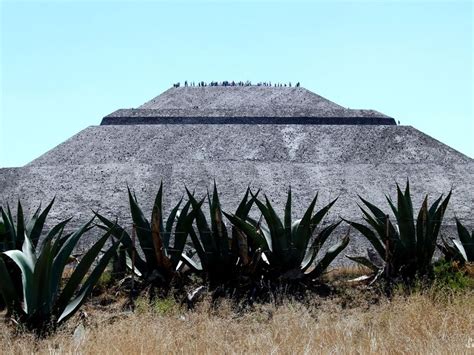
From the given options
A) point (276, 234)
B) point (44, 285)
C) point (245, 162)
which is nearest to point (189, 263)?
point (276, 234)

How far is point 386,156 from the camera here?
21.0 metres

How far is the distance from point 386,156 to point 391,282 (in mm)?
12204

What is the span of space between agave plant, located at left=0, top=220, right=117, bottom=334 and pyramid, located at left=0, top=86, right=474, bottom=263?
23.3 feet

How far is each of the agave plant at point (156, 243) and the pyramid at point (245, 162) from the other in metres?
5.24

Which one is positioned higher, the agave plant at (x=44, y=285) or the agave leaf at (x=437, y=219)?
the agave leaf at (x=437, y=219)

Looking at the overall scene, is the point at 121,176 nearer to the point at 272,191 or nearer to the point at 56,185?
the point at 56,185

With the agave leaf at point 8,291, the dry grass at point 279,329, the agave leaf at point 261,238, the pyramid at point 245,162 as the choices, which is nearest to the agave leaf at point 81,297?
the dry grass at point 279,329

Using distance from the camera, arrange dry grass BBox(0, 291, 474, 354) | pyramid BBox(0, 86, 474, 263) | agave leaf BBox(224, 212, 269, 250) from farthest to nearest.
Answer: pyramid BBox(0, 86, 474, 263) → agave leaf BBox(224, 212, 269, 250) → dry grass BBox(0, 291, 474, 354)

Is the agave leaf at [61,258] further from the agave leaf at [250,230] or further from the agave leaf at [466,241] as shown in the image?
the agave leaf at [466,241]

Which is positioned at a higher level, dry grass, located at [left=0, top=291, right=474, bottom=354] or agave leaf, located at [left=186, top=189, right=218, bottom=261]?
agave leaf, located at [left=186, top=189, right=218, bottom=261]

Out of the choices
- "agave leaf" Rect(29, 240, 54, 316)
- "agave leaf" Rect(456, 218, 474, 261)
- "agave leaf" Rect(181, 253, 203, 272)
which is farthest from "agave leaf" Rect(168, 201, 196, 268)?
"agave leaf" Rect(456, 218, 474, 261)

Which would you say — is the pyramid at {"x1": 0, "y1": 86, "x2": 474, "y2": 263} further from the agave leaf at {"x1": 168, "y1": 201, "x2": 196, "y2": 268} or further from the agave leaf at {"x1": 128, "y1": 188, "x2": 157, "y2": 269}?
the agave leaf at {"x1": 128, "y1": 188, "x2": 157, "y2": 269}

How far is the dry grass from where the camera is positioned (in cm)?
628

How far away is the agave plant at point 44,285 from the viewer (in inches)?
279
